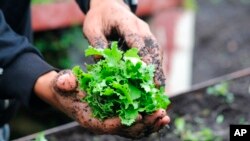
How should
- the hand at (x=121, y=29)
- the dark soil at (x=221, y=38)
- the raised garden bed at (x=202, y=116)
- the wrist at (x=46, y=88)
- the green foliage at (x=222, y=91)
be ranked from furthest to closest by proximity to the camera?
the dark soil at (x=221, y=38) < the green foliage at (x=222, y=91) < the raised garden bed at (x=202, y=116) < the hand at (x=121, y=29) < the wrist at (x=46, y=88)

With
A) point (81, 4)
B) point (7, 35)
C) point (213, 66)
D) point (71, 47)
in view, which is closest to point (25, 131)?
point (71, 47)

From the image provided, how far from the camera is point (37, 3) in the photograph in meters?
3.34

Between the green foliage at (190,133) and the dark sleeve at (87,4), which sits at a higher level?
the dark sleeve at (87,4)

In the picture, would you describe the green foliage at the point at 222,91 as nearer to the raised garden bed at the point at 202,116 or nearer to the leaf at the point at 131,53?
the raised garden bed at the point at 202,116

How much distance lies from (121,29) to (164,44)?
2065 mm

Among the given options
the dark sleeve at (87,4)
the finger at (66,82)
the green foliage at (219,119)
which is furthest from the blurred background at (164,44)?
the finger at (66,82)

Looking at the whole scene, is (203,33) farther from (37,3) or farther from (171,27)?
(37,3)

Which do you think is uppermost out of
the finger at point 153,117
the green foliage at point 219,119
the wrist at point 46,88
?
the wrist at point 46,88

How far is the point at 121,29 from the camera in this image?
177cm

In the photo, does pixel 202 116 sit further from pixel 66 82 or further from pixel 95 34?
pixel 66 82

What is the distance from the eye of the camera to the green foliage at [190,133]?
234cm

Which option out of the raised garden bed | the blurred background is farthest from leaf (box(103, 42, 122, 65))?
the blurred background

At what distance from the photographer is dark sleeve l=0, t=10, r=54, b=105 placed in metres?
1.62

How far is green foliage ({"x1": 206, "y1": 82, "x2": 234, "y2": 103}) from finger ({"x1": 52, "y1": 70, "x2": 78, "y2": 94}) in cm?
118
